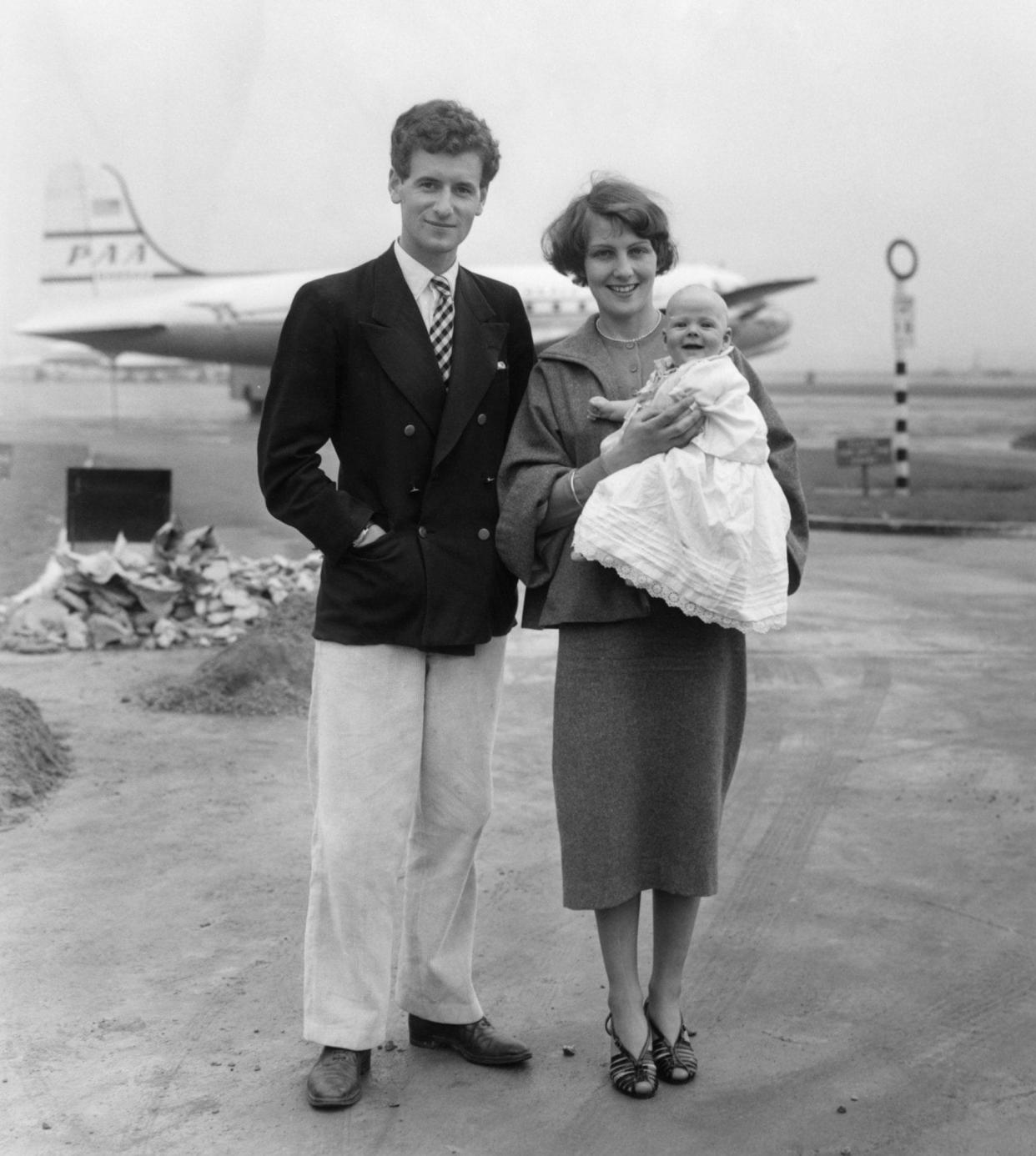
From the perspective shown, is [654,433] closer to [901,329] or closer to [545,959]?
[545,959]

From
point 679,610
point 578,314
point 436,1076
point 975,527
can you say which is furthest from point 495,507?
point 578,314

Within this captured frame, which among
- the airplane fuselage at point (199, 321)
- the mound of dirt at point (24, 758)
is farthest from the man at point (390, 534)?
the airplane fuselage at point (199, 321)

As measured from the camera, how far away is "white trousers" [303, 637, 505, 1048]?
274 cm

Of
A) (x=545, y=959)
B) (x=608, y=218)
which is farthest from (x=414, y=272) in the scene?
(x=545, y=959)

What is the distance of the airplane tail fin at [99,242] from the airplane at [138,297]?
2cm

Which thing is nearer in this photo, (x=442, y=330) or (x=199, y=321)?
(x=442, y=330)

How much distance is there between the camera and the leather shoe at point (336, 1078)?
105 inches

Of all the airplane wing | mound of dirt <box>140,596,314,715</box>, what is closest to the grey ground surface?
mound of dirt <box>140,596,314,715</box>

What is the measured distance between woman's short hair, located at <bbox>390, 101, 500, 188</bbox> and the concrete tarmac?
68.4 inches

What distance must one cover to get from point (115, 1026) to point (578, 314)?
23656 mm

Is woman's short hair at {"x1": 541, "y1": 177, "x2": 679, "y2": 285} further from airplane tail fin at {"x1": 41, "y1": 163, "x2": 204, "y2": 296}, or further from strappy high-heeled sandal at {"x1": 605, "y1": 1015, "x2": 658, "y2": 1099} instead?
airplane tail fin at {"x1": 41, "y1": 163, "x2": 204, "y2": 296}

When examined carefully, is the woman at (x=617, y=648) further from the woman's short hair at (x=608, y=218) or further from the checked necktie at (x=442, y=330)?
the checked necktie at (x=442, y=330)

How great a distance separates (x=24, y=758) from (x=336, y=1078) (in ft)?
8.25

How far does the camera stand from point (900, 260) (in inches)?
658
